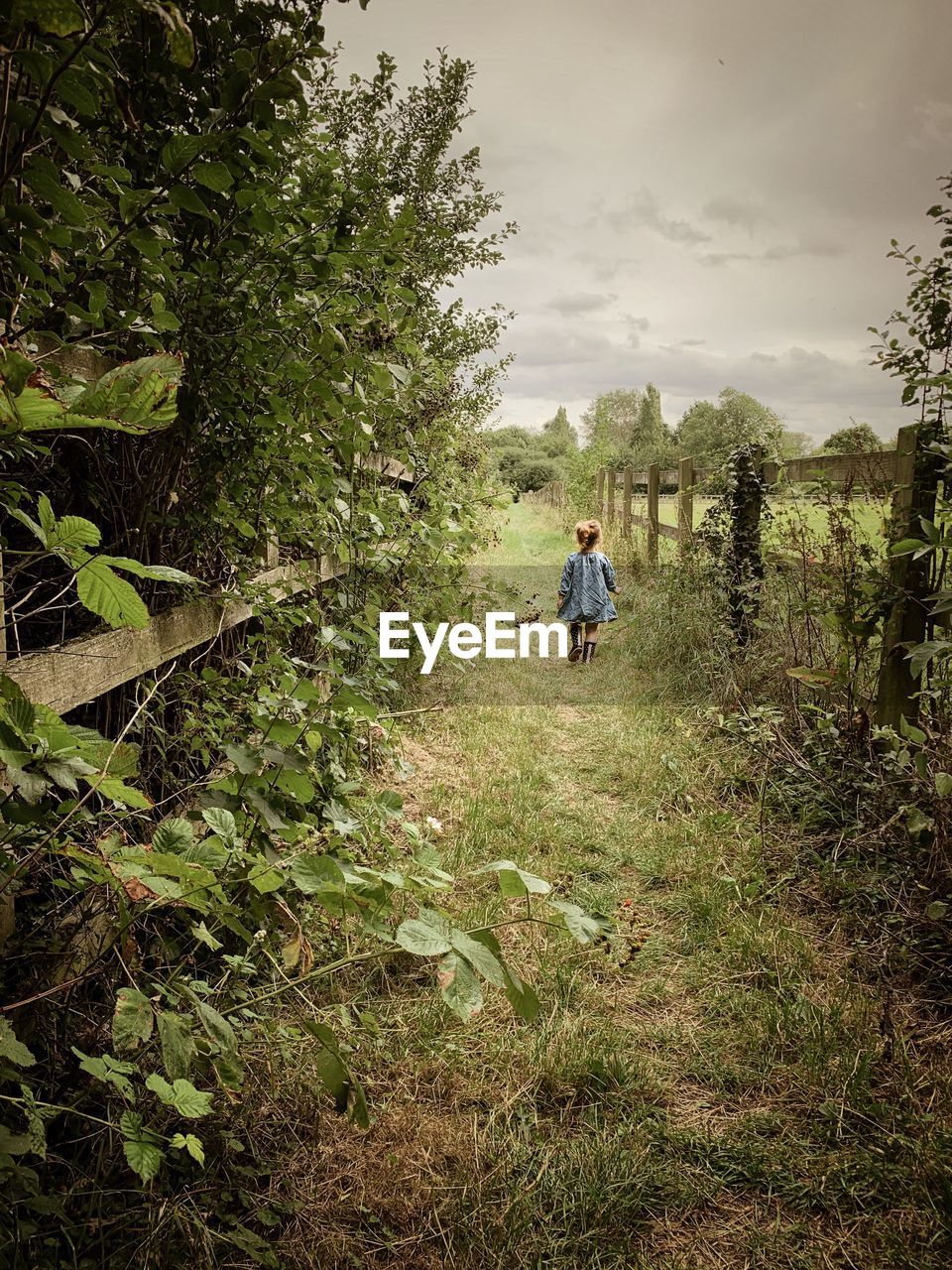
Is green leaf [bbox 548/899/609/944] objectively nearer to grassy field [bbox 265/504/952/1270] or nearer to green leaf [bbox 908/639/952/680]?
grassy field [bbox 265/504/952/1270]

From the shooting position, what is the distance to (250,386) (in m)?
1.66

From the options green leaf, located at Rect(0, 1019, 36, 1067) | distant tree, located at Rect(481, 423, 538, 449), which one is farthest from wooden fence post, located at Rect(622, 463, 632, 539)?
distant tree, located at Rect(481, 423, 538, 449)

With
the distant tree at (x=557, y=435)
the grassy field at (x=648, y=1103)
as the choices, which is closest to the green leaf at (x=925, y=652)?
the grassy field at (x=648, y=1103)

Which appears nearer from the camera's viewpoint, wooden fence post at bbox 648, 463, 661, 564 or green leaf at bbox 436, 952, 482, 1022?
green leaf at bbox 436, 952, 482, 1022

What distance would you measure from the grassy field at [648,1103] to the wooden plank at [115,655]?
98cm

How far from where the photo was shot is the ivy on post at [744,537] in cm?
497

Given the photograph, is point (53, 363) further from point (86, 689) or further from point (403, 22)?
point (403, 22)

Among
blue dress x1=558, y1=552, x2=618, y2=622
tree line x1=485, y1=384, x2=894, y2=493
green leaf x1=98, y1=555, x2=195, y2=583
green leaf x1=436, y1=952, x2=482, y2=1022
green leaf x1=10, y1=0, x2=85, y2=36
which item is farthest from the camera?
tree line x1=485, y1=384, x2=894, y2=493

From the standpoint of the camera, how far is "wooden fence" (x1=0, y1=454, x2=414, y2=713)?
1.25 metres

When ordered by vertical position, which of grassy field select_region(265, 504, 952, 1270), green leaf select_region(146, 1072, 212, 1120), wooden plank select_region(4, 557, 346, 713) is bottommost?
grassy field select_region(265, 504, 952, 1270)

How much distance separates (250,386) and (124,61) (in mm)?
619

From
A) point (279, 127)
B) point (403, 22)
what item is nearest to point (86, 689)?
point (279, 127)

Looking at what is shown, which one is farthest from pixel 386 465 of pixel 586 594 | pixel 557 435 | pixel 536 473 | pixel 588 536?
pixel 557 435

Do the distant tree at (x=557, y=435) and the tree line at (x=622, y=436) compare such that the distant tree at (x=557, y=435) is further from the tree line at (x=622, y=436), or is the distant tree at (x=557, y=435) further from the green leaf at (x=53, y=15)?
the green leaf at (x=53, y=15)
